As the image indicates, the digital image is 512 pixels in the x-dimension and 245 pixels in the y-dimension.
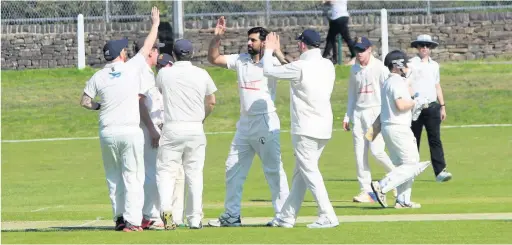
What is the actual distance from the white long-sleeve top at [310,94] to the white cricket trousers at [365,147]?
11.8ft

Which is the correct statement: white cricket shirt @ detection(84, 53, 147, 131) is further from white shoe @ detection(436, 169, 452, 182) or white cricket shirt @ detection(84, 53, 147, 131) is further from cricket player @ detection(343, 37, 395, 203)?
white shoe @ detection(436, 169, 452, 182)

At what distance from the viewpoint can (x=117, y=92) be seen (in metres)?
15.3

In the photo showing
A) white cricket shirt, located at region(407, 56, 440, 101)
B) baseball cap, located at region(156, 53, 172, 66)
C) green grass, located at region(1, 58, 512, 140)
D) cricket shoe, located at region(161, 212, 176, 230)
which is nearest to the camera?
cricket shoe, located at region(161, 212, 176, 230)

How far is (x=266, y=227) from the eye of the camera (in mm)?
15977

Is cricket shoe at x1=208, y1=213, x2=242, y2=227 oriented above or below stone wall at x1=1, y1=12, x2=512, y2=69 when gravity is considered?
below

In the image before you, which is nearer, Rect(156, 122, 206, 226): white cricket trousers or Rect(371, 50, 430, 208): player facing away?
Rect(156, 122, 206, 226): white cricket trousers

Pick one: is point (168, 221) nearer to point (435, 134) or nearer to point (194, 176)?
point (194, 176)

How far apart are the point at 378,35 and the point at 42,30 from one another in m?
8.74

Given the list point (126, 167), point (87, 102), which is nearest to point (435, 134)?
point (126, 167)

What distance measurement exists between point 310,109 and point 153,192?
2.06 m

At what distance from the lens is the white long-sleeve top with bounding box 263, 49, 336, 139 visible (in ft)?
50.5

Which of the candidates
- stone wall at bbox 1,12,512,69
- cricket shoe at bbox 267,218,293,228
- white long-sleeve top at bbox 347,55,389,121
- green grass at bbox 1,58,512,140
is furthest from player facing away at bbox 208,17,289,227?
stone wall at bbox 1,12,512,69

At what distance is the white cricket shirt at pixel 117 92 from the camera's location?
15312mm

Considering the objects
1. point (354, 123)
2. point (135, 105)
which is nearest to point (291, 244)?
point (135, 105)
